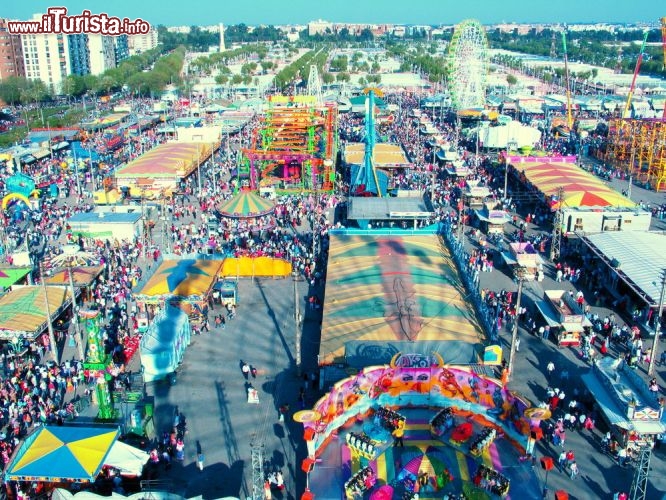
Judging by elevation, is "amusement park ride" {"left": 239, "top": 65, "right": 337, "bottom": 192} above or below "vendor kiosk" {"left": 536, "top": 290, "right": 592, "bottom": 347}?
above

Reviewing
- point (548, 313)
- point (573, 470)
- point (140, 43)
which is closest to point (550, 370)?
point (548, 313)

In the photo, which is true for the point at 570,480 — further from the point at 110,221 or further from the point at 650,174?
the point at 650,174

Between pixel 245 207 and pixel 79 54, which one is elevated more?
pixel 79 54

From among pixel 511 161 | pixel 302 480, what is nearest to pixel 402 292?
pixel 302 480

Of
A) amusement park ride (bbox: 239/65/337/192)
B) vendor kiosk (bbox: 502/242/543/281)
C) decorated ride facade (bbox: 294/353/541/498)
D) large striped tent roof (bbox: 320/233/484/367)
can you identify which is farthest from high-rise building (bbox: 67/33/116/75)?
decorated ride facade (bbox: 294/353/541/498)

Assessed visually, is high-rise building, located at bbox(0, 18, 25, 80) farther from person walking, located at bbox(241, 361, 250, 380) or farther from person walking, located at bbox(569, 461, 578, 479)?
person walking, located at bbox(569, 461, 578, 479)

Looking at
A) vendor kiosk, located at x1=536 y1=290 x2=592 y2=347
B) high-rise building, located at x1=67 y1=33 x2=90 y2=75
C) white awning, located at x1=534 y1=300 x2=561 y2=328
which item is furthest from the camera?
high-rise building, located at x1=67 y1=33 x2=90 y2=75

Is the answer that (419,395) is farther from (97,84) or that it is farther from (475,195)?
(97,84)
